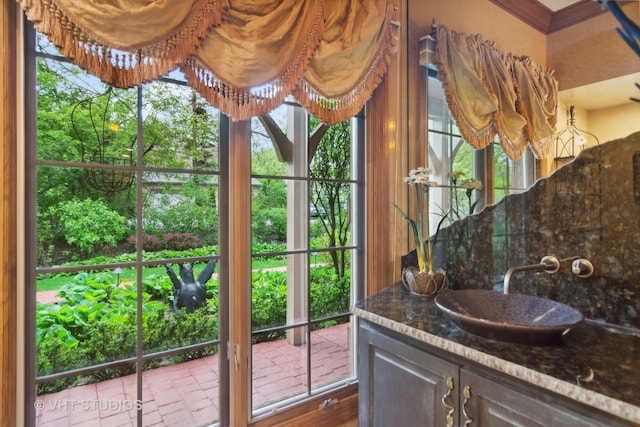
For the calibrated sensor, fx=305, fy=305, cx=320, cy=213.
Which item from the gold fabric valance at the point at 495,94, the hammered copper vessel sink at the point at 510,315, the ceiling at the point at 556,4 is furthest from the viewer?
the gold fabric valance at the point at 495,94

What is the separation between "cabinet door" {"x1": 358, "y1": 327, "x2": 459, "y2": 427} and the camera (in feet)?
3.12

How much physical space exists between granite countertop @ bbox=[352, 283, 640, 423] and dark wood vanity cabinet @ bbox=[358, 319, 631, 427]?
0.16 feet

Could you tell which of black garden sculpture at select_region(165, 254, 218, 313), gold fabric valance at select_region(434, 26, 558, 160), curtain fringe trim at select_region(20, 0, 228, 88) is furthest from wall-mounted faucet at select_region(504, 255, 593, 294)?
curtain fringe trim at select_region(20, 0, 228, 88)

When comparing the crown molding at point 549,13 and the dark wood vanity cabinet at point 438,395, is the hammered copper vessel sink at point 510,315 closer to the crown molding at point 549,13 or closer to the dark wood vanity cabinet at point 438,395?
the dark wood vanity cabinet at point 438,395

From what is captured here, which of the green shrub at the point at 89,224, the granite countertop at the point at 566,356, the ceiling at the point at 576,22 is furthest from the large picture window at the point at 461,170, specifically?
the green shrub at the point at 89,224

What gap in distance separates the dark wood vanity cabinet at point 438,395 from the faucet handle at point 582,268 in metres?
0.56

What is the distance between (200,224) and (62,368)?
698 millimetres

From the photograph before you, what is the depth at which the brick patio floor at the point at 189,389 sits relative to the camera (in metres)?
1.13

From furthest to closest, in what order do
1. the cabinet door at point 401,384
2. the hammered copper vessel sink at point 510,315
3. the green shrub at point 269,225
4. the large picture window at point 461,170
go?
the green shrub at point 269,225, the large picture window at point 461,170, the cabinet door at point 401,384, the hammered copper vessel sink at point 510,315

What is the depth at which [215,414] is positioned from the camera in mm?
1365

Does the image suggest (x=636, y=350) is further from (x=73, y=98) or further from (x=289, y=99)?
(x=73, y=98)

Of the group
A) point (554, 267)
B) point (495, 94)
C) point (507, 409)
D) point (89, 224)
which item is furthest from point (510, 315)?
point (89, 224)

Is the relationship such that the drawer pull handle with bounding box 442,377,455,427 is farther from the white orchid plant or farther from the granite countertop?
the white orchid plant

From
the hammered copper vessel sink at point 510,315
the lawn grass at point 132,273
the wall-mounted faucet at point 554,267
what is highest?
the wall-mounted faucet at point 554,267
